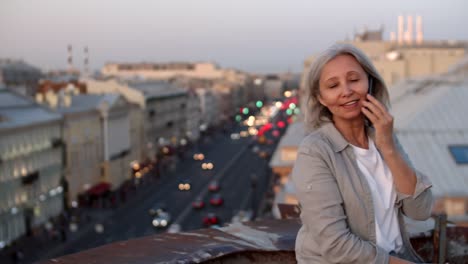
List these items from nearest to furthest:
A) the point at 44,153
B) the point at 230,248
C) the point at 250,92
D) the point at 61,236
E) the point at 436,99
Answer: the point at 230,248, the point at 436,99, the point at 61,236, the point at 44,153, the point at 250,92

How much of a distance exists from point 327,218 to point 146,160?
59052 millimetres

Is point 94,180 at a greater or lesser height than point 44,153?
lesser

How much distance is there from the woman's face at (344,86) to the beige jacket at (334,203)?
0.10 metres

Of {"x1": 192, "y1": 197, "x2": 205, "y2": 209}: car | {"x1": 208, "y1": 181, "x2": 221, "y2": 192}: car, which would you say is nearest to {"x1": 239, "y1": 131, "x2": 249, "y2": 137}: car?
{"x1": 208, "y1": 181, "x2": 221, "y2": 192}: car

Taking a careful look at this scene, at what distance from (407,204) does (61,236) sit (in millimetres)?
32261

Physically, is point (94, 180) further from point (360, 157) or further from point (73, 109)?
point (360, 157)

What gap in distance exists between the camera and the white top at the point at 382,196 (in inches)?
109

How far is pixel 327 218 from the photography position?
2604 mm

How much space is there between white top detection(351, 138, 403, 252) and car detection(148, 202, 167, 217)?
34971 millimetres

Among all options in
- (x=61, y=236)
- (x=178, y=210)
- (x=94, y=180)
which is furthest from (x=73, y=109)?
(x=61, y=236)

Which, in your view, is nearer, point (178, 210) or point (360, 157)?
point (360, 157)

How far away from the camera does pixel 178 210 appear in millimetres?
40094

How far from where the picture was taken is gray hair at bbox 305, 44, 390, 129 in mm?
2799

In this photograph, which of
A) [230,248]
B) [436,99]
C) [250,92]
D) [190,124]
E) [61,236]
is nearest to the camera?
[230,248]
